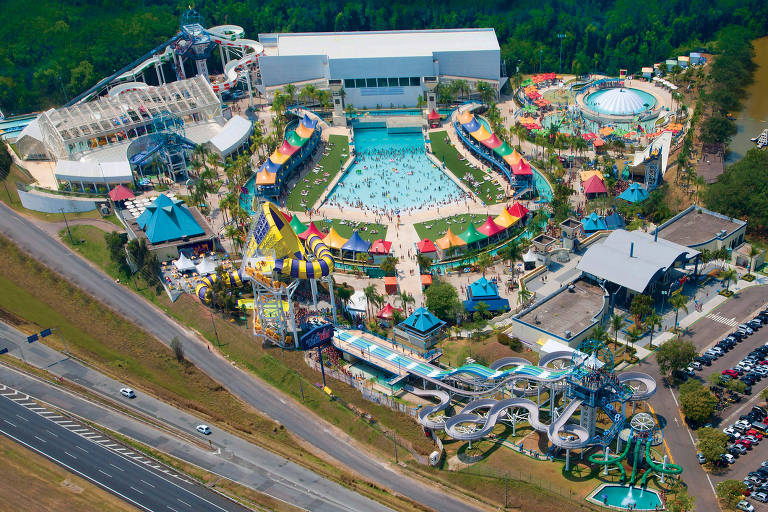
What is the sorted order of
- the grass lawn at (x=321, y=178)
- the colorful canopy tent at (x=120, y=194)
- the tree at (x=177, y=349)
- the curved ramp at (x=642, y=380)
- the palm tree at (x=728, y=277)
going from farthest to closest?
the grass lawn at (x=321, y=178) < the colorful canopy tent at (x=120, y=194) < the palm tree at (x=728, y=277) < the tree at (x=177, y=349) < the curved ramp at (x=642, y=380)

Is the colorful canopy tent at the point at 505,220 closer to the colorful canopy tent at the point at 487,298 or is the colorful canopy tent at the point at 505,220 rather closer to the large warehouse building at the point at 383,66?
the colorful canopy tent at the point at 487,298

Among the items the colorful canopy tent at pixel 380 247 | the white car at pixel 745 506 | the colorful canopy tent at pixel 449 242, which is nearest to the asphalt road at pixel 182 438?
the white car at pixel 745 506

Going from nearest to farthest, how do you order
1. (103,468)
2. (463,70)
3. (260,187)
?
(103,468) → (260,187) → (463,70)

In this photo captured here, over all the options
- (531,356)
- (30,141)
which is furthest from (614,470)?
(30,141)

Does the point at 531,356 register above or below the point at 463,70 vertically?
below

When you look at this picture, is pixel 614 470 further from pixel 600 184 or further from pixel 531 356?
pixel 600 184

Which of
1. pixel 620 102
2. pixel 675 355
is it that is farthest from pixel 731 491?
pixel 620 102
